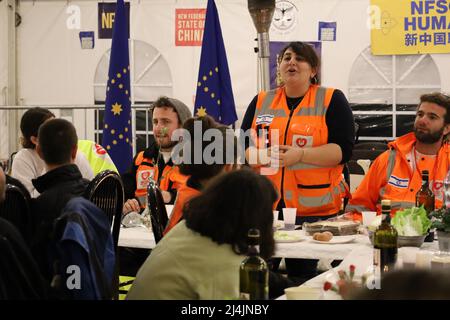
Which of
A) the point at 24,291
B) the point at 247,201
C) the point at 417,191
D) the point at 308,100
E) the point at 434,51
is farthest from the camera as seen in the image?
the point at 434,51

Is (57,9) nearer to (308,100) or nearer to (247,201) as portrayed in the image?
Result: (308,100)

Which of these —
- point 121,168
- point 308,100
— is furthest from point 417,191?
point 121,168

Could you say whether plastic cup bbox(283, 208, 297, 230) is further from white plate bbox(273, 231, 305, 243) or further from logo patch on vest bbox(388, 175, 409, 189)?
logo patch on vest bbox(388, 175, 409, 189)

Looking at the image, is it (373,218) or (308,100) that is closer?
(373,218)

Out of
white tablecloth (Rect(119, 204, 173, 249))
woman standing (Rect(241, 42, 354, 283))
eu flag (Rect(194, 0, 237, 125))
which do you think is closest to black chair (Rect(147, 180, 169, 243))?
white tablecloth (Rect(119, 204, 173, 249))

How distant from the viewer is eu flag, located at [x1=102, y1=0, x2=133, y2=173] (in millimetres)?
5574

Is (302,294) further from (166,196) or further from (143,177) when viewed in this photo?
(143,177)

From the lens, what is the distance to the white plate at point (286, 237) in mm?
3051

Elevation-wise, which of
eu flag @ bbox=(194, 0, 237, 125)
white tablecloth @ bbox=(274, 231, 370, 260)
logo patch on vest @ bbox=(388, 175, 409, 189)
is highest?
eu flag @ bbox=(194, 0, 237, 125)

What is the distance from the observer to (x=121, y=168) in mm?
5555

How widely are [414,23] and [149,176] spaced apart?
394 cm

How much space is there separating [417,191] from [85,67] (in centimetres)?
510

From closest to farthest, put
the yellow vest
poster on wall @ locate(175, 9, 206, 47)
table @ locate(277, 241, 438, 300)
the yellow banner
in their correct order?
table @ locate(277, 241, 438, 300) < the yellow vest < the yellow banner < poster on wall @ locate(175, 9, 206, 47)

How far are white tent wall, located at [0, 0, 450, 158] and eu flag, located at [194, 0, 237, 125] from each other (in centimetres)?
170
